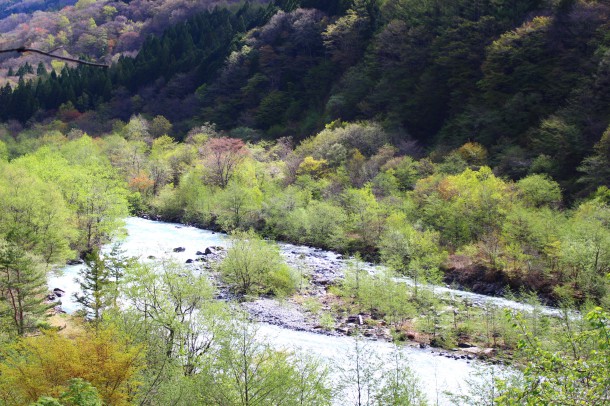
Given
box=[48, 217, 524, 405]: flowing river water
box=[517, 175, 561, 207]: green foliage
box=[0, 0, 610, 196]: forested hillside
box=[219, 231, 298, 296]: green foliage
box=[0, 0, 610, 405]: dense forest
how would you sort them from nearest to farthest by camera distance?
box=[0, 0, 610, 405]: dense forest → box=[48, 217, 524, 405]: flowing river water → box=[219, 231, 298, 296]: green foliage → box=[517, 175, 561, 207]: green foliage → box=[0, 0, 610, 196]: forested hillside

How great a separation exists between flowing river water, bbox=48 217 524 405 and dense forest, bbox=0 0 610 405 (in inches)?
71.2

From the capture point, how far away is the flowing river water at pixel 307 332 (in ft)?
81.3

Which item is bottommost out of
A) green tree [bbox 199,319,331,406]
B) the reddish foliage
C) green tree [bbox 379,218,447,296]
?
the reddish foliage

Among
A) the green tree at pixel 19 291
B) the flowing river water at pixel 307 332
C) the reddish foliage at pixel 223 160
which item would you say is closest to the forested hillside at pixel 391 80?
the reddish foliage at pixel 223 160

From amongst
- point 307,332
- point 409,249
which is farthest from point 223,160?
point 307,332

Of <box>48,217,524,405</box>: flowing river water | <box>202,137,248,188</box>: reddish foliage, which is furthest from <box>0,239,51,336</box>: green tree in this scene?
<box>202,137,248,188</box>: reddish foliage

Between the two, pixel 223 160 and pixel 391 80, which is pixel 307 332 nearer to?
pixel 223 160

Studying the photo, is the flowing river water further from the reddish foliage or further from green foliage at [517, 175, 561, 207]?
green foliage at [517, 175, 561, 207]

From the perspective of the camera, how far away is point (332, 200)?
59.1 m

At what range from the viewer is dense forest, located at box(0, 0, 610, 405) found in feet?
63.0

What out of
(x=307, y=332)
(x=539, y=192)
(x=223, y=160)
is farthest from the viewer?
(x=223, y=160)

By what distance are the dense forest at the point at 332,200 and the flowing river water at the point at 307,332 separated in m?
1.81

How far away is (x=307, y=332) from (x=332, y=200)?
94.5 ft

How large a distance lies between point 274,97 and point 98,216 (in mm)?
59950
